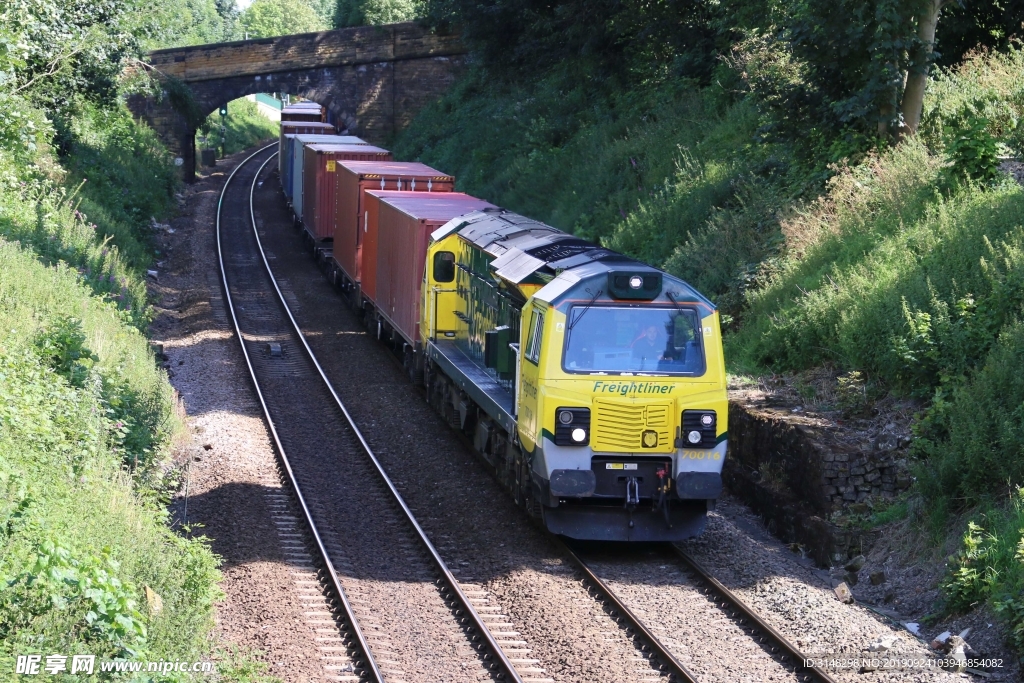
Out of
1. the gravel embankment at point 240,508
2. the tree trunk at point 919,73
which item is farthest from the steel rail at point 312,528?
the tree trunk at point 919,73

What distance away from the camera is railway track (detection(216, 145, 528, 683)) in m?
9.03

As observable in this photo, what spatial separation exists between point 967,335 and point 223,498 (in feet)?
28.6

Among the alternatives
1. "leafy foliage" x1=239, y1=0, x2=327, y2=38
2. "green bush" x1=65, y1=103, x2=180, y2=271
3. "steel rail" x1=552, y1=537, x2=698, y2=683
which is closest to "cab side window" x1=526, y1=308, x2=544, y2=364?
"steel rail" x1=552, y1=537, x2=698, y2=683

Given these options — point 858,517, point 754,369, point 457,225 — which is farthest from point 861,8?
point 858,517

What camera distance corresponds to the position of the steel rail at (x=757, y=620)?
8.60 meters

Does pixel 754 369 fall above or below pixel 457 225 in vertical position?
below

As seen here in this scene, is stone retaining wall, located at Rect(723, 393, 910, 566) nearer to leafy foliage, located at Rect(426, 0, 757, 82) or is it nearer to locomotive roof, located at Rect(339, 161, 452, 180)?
locomotive roof, located at Rect(339, 161, 452, 180)

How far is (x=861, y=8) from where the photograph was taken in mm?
16953

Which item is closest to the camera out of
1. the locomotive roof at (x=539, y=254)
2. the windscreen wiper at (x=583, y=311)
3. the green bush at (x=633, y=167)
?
the windscreen wiper at (x=583, y=311)

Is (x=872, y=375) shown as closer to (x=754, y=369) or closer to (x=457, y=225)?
(x=754, y=369)

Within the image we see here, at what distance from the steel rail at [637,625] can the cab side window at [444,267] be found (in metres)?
5.70

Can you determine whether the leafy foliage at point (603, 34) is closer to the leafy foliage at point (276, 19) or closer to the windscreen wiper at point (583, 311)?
the windscreen wiper at point (583, 311)

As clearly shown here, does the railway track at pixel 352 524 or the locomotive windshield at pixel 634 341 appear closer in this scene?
the railway track at pixel 352 524

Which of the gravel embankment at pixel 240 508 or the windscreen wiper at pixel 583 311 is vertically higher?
the windscreen wiper at pixel 583 311
